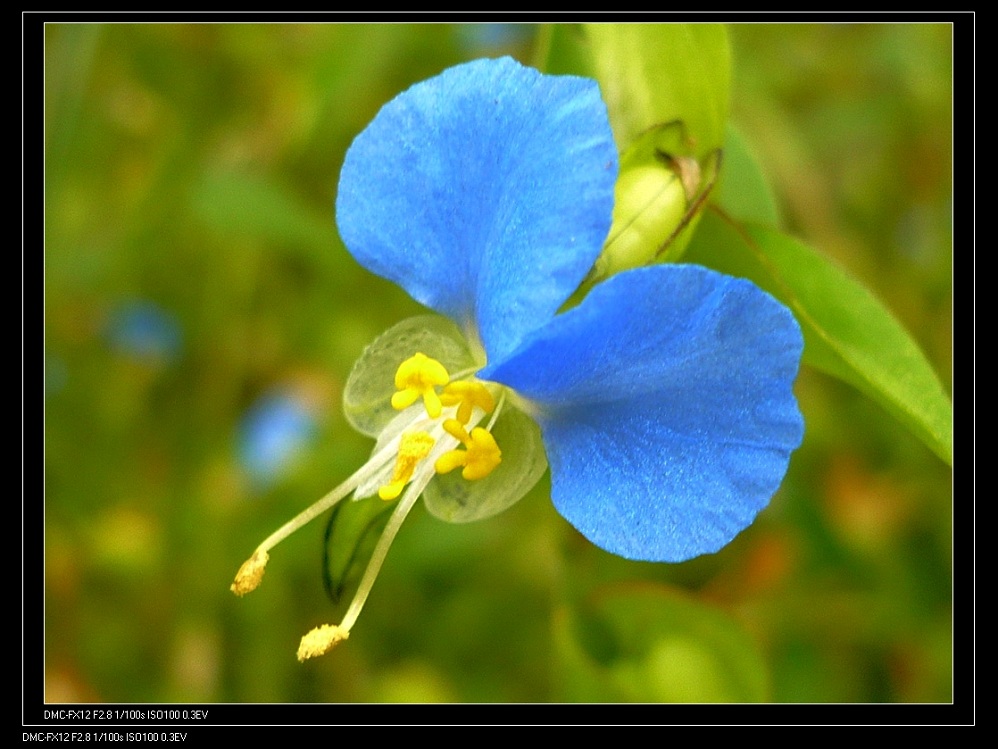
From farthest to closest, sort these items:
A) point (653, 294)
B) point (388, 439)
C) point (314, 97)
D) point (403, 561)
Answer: point (403, 561)
point (314, 97)
point (388, 439)
point (653, 294)

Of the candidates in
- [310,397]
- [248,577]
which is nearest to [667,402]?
[248,577]

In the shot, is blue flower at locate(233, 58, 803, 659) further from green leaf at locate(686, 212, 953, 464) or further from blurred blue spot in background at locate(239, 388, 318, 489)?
blurred blue spot in background at locate(239, 388, 318, 489)

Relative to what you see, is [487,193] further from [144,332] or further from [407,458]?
[144,332]

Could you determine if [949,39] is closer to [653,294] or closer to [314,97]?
[314,97]

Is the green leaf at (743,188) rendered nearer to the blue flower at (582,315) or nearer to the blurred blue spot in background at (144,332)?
the blue flower at (582,315)

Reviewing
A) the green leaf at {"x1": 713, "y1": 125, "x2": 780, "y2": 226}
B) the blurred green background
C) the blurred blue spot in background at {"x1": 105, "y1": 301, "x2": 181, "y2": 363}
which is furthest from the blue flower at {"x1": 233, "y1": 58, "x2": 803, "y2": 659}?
the blurred blue spot in background at {"x1": 105, "y1": 301, "x2": 181, "y2": 363}

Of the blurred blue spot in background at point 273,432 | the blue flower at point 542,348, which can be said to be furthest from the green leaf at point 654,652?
the blurred blue spot in background at point 273,432

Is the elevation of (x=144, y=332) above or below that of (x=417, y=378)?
above
